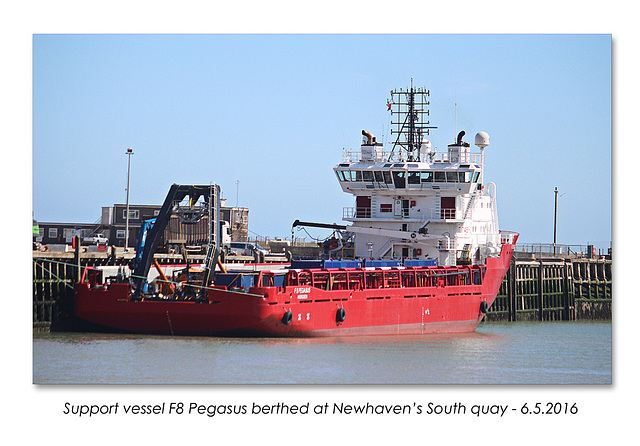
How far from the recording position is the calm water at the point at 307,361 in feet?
72.0

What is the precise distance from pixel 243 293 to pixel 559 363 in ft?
27.4

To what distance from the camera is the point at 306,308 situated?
1091 inches

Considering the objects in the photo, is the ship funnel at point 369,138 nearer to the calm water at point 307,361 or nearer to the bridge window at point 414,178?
the bridge window at point 414,178

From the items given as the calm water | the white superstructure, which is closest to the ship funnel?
the white superstructure

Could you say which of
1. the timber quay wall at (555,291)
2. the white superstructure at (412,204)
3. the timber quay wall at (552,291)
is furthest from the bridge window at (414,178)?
the timber quay wall at (555,291)

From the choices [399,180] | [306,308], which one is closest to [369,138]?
[399,180]

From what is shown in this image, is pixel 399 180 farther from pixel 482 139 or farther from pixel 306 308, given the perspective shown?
pixel 306 308

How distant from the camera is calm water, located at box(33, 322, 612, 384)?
21938 millimetres

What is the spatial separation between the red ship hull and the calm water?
42 cm

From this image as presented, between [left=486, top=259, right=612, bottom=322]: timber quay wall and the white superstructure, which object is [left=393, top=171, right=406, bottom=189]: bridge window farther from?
[left=486, top=259, right=612, bottom=322]: timber quay wall

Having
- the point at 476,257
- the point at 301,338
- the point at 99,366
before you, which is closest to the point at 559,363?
the point at 301,338

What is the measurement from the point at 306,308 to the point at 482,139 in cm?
1173
